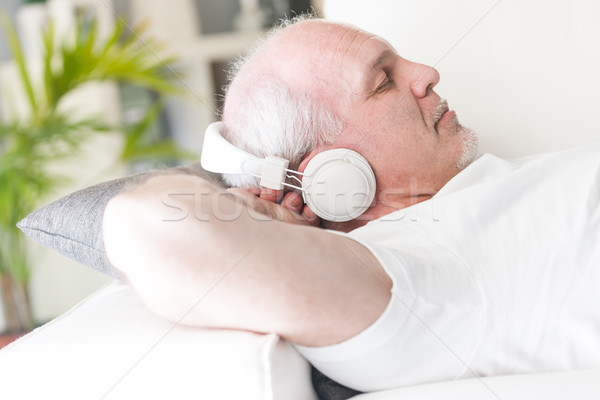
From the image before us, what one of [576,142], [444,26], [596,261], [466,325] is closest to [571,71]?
[576,142]

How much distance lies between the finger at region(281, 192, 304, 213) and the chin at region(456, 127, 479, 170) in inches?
11.7

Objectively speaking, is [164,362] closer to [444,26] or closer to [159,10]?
[444,26]

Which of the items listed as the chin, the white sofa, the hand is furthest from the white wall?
the hand

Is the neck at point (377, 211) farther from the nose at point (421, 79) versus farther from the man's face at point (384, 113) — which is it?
the nose at point (421, 79)

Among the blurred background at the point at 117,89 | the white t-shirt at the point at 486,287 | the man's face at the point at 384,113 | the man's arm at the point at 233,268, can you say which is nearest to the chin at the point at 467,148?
the man's face at the point at 384,113

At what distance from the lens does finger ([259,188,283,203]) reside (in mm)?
997

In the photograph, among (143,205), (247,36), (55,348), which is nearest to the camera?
(143,205)

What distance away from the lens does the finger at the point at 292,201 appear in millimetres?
988

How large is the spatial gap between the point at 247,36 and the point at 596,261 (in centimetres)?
233

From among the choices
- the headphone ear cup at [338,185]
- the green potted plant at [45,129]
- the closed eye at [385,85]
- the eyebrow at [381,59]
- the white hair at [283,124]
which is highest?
the eyebrow at [381,59]

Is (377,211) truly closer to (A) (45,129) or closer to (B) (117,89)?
(A) (45,129)

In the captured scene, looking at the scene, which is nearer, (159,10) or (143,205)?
(143,205)

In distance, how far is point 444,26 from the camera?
52.0 inches

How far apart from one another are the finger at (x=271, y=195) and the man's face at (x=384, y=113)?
140mm
